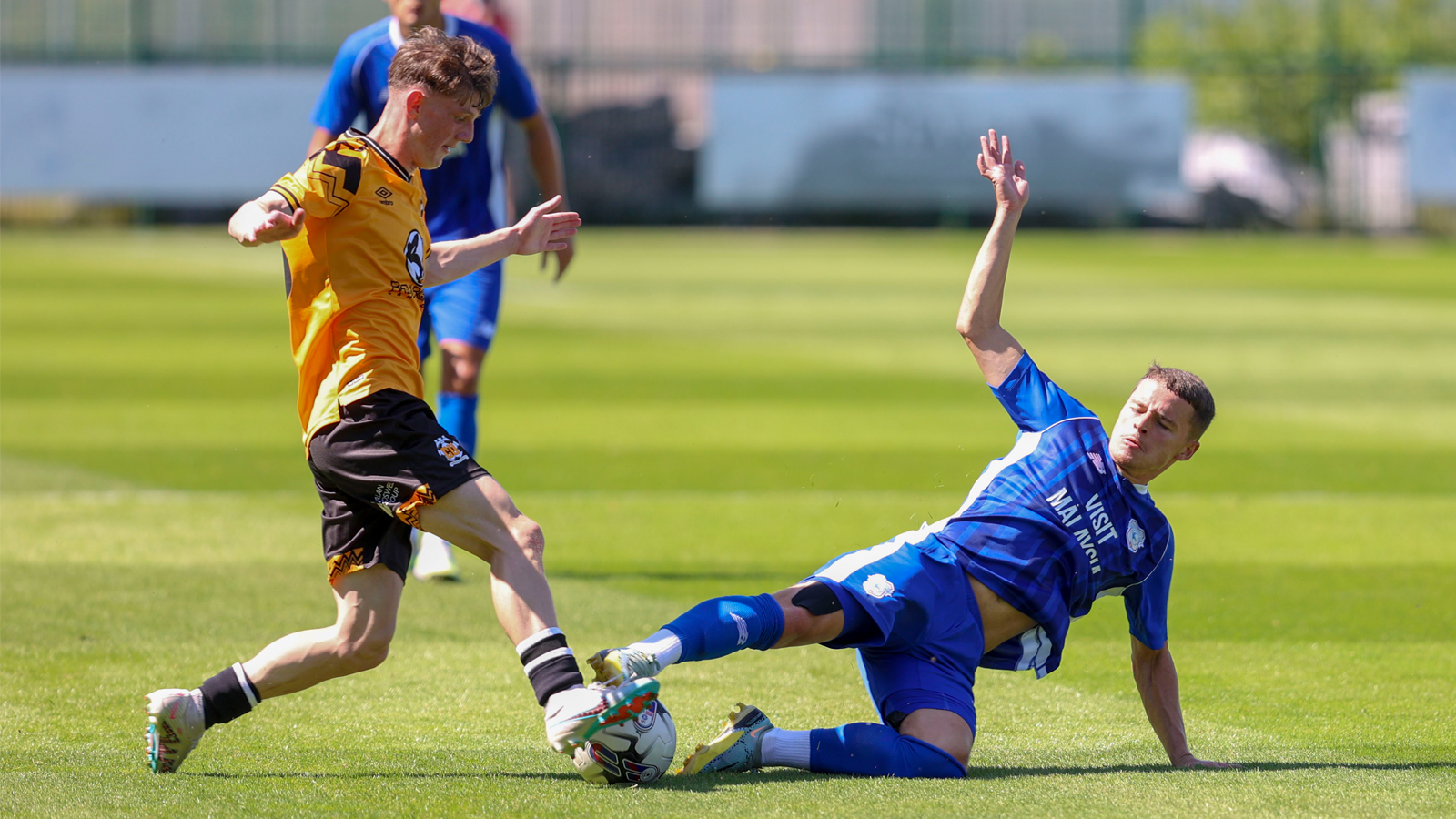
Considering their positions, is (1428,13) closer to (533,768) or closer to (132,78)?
(132,78)

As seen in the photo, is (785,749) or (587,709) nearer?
(587,709)

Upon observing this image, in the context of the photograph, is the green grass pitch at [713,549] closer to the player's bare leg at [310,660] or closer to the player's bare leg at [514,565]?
the player's bare leg at [310,660]

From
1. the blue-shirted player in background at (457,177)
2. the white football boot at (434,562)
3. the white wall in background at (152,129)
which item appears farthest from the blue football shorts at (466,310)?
the white wall in background at (152,129)

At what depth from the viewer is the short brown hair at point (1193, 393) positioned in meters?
4.34

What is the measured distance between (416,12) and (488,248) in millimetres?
2487

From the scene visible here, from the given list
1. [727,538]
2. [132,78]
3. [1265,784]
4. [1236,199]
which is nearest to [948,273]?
[1236,199]

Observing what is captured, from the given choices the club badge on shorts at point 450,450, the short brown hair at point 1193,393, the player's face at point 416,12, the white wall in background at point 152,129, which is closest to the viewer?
the club badge on shorts at point 450,450

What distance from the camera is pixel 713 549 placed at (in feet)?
24.9

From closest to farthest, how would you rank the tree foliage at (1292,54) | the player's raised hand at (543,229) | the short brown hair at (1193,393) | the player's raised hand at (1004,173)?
1. the short brown hair at (1193,393)
2. the player's raised hand at (543,229)
3. the player's raised hand at (1004,173)
4. the tree foliage at (1292,54)

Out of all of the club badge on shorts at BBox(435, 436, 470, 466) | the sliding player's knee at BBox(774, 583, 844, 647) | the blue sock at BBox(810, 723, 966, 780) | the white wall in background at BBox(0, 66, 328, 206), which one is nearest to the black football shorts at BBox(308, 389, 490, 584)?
the club badge on shorts at BBox(435, 436, 470, 466)

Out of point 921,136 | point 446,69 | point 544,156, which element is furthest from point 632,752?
point 921,136

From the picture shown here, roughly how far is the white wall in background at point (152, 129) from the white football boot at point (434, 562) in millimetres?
25161

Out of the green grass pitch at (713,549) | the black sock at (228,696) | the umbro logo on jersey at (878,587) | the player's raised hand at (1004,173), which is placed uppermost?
the player's raised hand at (1004,173)

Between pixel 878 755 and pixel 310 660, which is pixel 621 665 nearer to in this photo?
pixel 878 755
